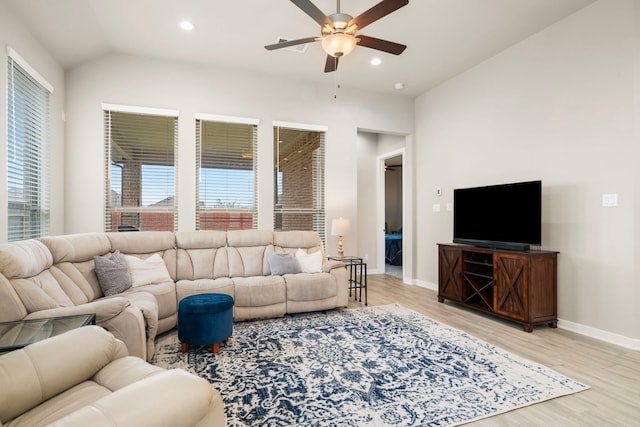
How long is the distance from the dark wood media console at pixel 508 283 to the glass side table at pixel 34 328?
3.72 meters

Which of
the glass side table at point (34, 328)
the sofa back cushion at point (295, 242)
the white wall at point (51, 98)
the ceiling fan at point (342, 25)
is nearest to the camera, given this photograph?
the glass side table at point (34, 328)

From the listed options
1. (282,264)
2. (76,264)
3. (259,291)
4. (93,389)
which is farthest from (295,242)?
(93,389)

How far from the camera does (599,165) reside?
320cm

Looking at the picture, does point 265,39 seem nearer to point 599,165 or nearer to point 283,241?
point 283,241

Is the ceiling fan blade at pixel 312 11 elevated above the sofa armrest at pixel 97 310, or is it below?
above

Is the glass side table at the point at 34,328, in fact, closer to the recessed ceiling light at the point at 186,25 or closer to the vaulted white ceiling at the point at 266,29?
the vaulted white ceiling at the point at 266,29

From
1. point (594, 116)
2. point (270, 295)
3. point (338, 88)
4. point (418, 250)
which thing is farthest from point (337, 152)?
point (594, 116)

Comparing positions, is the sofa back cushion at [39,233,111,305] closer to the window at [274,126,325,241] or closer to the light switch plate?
the window at [274,126,325,241]

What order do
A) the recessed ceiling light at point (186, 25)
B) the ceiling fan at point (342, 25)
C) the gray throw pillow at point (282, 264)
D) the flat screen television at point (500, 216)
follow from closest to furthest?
the ceiling fan at point (342, 25) → the flat screen television at point (500, 216) → the recessed ceiling light at point (186, 25) → the gray throw pillow at point (282, 264)

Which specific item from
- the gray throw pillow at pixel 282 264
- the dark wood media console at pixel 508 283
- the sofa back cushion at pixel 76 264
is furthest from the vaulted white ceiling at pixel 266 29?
the gray throw pillow at pixel 282 264

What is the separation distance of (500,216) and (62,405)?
4061mm

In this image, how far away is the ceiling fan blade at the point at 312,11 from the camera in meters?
2.33

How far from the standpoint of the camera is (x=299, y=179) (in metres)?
5.14

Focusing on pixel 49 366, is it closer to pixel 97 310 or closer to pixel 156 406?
pixel 156 406
